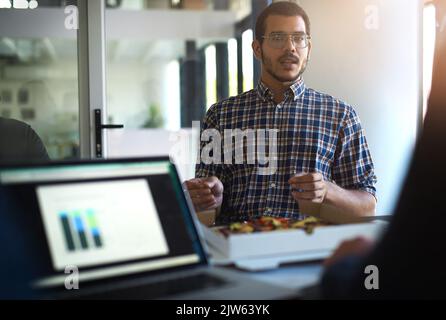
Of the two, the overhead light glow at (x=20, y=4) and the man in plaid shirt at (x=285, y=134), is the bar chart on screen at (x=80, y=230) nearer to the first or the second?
the man in plaid shirt at (x=285, y=134)

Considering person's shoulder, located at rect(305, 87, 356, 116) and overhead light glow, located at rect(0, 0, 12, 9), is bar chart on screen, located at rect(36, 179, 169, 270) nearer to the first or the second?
person's shoulder, located at rect(305, 87, 356, 116)

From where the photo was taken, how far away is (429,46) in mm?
2826

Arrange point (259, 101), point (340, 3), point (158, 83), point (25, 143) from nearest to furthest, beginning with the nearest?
point (25, 143), point (259, 101), point (340, 3), point (158, 83)

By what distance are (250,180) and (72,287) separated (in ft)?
3.98

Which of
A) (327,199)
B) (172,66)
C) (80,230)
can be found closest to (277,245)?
(80,230)

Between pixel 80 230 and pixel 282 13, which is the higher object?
pixel 282 13

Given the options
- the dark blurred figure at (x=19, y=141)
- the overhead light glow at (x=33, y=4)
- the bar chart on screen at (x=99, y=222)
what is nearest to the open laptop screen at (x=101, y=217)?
the bar chart on screen at (x=99, y=222)

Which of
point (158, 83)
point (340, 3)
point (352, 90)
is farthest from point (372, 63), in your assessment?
point (158, 83)

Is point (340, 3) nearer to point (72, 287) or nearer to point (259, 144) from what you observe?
point (259, 144)

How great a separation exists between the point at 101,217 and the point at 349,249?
13.7 inches

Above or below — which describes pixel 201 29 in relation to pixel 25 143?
above

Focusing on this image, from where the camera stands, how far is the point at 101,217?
739mm

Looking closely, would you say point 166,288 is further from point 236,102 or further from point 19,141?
point 236,102
